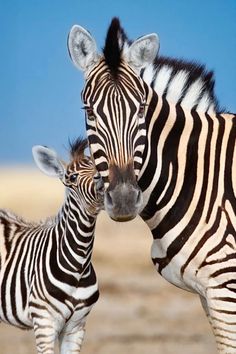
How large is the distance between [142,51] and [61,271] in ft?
6.45

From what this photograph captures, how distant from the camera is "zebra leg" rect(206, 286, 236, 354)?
4.84 metres

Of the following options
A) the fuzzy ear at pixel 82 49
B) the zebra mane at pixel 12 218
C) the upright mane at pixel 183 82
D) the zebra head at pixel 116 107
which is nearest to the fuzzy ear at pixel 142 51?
the zebra head at pixel 116 107

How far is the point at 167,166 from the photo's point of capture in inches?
204

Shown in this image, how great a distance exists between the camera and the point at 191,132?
5.22 metres

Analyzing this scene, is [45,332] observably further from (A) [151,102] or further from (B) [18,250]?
(A) [151,102]

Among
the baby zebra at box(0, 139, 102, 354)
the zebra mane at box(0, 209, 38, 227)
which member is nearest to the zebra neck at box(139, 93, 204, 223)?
the baby zebra at box(0, 139, 102, 354)

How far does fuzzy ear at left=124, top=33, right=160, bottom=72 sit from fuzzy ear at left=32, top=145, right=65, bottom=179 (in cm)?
153

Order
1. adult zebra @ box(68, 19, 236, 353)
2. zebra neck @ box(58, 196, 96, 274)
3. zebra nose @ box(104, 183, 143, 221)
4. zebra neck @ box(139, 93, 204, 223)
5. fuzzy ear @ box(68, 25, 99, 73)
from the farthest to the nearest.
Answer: zebra neck @ box(58, 196, 96, 274), zebra neck @ box(139, 93, 204, 223), fuzzy ear @ box(68, 25, 99, 73), adult zebra @ box(68, 19, 236, 353), zebra nose @ box(104, 183, 143, 221)

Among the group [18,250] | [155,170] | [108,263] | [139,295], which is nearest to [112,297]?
[139,295]

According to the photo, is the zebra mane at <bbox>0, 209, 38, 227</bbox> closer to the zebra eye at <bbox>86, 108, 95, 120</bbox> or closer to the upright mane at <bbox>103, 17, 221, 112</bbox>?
the upright mane at <bbox>103, 17, 221, 112</bbox>

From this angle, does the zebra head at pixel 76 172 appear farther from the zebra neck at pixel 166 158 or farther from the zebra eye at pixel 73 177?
the zebra neck at pixel 166 158

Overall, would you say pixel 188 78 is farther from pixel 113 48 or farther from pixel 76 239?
pixel 76 239

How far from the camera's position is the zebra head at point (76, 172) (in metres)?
6.20

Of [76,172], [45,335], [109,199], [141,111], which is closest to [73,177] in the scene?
[76,172]
